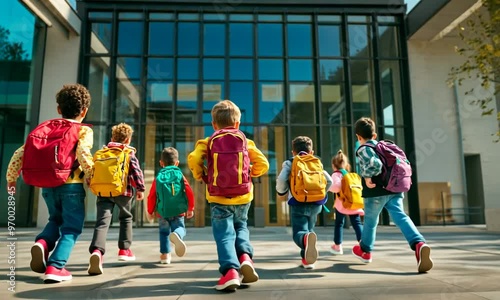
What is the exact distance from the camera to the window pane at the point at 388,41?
13828mm

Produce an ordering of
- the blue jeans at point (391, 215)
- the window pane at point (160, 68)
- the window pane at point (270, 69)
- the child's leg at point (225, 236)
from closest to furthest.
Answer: the child's leg at point (225, 236) → the blue jeans at point (391, 215) → the window pane at point (160, 68) → the window pane at point (270, 69)

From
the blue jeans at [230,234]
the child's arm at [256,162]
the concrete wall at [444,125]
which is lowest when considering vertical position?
→ the blue jeans at [230,234]

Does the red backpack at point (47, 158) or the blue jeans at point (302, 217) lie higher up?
the red backpack at point (47, 158)

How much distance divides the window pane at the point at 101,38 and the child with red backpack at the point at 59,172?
10.5 metres

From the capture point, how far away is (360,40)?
1383 centimetres

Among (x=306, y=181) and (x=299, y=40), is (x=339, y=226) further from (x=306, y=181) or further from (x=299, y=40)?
(x=299, y=40)

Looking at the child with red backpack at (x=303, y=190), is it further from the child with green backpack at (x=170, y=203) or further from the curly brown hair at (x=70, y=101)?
the curly brown hair at (x=70, y=101)

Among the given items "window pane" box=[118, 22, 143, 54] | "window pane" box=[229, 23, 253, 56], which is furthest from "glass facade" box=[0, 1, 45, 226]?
"window pane" box=[229, 23, 253, 56]

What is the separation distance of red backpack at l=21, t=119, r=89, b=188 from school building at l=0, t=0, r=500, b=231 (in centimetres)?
932

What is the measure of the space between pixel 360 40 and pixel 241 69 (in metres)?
4.51

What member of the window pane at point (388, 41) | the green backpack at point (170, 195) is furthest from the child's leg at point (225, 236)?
the window pane at point (388, 41)

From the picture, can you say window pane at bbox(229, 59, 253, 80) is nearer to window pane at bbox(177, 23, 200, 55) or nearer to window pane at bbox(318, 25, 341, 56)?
window pane at bbox(177, 23, 200, 55)

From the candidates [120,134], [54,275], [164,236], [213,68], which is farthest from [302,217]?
[213,68]

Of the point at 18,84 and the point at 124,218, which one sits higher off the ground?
the point at 18,84
